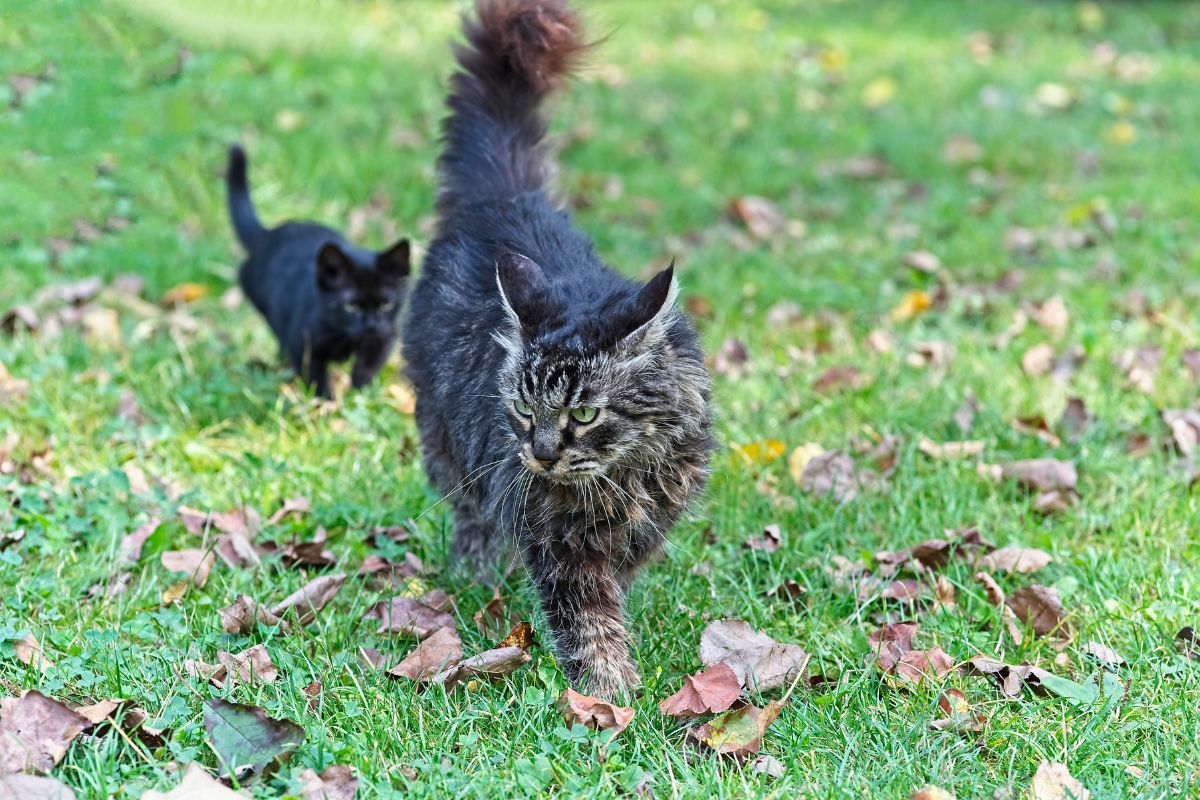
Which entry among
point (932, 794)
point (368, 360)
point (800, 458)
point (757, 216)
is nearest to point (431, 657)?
point (932, 794)

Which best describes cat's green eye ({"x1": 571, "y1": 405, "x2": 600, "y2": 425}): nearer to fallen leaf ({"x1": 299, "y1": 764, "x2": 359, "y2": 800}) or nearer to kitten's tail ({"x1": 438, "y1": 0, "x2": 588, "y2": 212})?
fallen leaf ({"x1": 299, "y1": 764, "x2": 359, "y2": 800})

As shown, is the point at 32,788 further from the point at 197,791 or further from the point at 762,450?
the point at 762,450

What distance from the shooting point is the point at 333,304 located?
18.0 feet

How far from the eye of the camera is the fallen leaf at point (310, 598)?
3581 mm

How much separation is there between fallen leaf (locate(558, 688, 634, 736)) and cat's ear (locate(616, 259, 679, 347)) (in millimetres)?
908

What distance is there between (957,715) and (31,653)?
238cm

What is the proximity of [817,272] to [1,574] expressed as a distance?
14.9 feet

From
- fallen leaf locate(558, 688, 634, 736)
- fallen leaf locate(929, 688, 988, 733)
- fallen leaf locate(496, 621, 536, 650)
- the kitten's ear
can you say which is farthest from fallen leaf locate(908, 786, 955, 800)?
the kitten's ear

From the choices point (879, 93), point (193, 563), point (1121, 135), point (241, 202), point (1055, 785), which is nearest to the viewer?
point (1055, 785)

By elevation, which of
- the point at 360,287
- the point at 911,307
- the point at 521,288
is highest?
the point at 521,288

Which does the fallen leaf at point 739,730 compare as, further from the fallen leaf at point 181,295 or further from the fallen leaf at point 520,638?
the fallen leaf at point 181,295

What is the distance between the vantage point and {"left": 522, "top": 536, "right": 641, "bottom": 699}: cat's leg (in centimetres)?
328

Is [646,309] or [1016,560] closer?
[646,309]

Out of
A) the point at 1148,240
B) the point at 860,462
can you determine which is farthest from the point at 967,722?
the point at 1148,240
